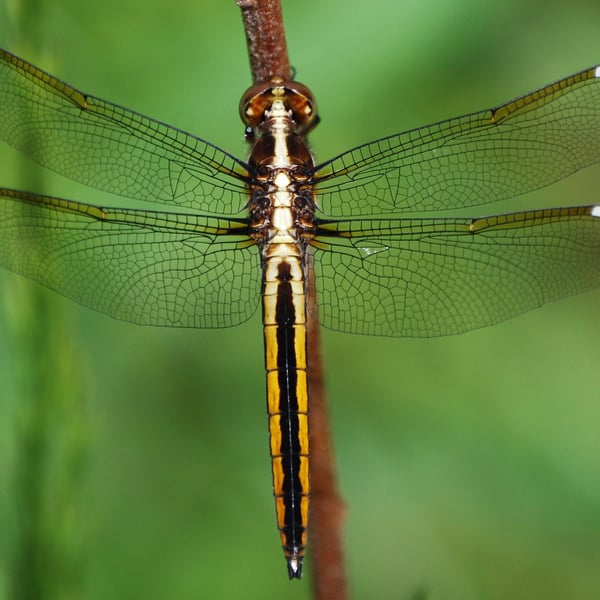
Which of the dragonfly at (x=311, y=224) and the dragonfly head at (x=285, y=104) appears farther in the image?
the dragonfly at (x=311, y=224)

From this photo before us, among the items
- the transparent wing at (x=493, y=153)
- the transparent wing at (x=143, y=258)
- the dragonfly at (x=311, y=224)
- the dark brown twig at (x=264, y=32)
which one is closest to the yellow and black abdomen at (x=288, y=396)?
the dragonfly at (x=311, y=224)

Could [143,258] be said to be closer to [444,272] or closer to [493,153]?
[444,272]

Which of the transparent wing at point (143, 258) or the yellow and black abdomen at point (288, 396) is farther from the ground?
the transparent wing at point (143, 258)

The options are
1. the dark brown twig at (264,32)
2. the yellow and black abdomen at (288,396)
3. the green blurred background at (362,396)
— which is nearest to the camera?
the dark brown twig at (264,32)

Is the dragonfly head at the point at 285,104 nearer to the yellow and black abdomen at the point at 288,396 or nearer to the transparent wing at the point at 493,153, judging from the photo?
the transparent wing at the point at 493,153

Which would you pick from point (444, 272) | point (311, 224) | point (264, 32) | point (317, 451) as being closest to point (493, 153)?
point (444, 272)

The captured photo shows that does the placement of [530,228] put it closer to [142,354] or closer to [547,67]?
[547,67]

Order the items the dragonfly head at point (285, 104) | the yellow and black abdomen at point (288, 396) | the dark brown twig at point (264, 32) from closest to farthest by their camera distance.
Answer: the dark brown twig at point (264, 32), the yellow and black abdomen at point (288, 396), the dragonfly head at point (285, 104)
